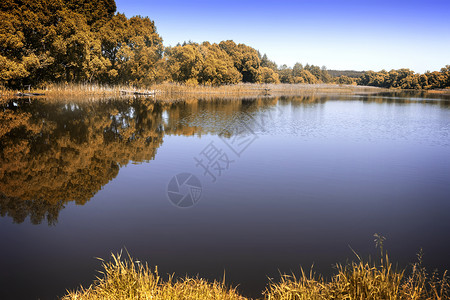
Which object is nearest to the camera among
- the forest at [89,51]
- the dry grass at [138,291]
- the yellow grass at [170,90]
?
the dry grass at [138,291]

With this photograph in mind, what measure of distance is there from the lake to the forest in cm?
2470

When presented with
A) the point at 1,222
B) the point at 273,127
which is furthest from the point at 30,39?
the point at 1,222

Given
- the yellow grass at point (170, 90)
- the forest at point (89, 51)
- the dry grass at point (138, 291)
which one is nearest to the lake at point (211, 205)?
the dry grass at point (138, 291)

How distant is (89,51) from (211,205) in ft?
137

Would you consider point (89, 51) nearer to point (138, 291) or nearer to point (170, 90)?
point (170, 90)

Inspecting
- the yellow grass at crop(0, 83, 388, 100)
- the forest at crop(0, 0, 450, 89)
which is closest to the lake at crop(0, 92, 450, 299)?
the forest at crop(0, 0, 450, 89)

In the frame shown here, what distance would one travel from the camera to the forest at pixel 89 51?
121 ft

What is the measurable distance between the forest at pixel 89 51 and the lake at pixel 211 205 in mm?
24695

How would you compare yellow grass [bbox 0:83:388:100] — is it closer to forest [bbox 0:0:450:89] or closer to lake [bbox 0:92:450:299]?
forest [bbox 0:0:450:89]

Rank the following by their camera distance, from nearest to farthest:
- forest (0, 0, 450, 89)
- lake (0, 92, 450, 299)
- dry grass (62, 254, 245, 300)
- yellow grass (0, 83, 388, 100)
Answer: dry grass (62, 254, 245, 300) → lake (0, 92, 450, 299) → forest (0, 0, 450, 89) → yellow grass (0, 83, 388, 100)

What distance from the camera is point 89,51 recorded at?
44.0m

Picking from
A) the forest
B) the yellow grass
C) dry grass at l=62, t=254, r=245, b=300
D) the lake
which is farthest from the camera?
the yellow grass

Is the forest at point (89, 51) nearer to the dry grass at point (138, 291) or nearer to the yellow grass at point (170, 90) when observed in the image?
the yellow grass at point (170, 90)

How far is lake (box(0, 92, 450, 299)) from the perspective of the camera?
6.14 meters
